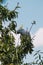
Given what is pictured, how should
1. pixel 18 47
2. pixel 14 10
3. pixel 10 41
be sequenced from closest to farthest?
pixel 18 47, pixel 10 41, pixel 14 10

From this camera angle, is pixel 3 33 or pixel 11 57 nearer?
pixel 11 57

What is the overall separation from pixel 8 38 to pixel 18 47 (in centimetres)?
107

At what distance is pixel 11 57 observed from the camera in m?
9.60

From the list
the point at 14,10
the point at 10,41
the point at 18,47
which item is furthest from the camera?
the point at 14,10

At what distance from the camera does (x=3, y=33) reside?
34.9 feet

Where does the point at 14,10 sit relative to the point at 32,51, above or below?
above

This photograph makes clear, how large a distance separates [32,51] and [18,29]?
1.07 m

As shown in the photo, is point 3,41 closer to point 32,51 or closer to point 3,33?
point 3,33

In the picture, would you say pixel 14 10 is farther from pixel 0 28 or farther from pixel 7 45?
pixel 7 45

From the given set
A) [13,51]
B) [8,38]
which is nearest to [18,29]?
[8,38]

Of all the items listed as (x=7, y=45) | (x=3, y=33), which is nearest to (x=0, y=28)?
(x=3, y=33)

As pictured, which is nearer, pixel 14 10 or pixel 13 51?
pixel 13 51

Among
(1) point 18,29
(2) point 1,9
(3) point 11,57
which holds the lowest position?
(3) point 11,57

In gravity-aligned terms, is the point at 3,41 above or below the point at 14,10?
below
